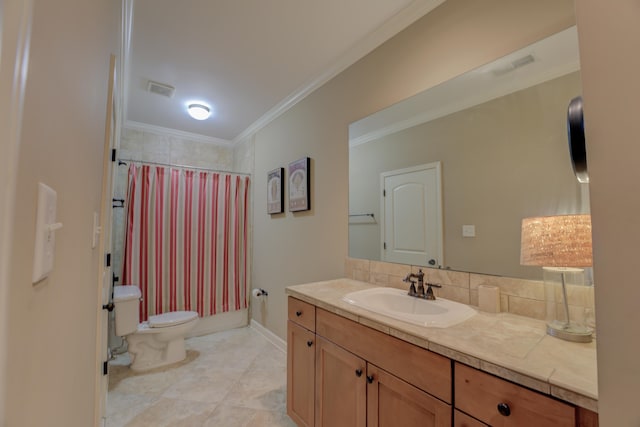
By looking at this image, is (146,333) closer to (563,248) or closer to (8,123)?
(8,123)

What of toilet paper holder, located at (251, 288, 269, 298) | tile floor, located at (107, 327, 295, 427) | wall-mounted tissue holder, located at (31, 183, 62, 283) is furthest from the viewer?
toilet paper holder, located at (251, 288, 269, 298)

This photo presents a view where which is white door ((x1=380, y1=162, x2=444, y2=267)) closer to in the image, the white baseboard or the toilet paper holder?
the white baseboard

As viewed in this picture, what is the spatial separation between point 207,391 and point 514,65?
2775 mm

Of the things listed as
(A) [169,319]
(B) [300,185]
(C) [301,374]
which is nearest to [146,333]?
(A) [169,319]

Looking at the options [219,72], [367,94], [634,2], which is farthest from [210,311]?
[634,2]

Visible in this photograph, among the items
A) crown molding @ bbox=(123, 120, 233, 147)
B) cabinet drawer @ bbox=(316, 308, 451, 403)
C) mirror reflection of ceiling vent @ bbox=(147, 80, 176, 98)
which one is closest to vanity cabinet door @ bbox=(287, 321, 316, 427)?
cabinet drawer @ bbox=(316, 308, 451, 403)

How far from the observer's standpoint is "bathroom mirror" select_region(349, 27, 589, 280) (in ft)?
3.57

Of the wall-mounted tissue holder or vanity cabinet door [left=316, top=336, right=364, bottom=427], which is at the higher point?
the wall-mounted tissue holder

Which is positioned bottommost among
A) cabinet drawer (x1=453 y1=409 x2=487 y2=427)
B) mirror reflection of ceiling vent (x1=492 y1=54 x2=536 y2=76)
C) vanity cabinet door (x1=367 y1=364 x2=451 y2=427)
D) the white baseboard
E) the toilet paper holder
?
the white baseboard

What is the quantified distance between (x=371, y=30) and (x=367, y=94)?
0.39 metres

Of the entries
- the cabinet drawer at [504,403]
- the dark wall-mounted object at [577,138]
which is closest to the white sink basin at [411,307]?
the cabinet drawer at [504,403]

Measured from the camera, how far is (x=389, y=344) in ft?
3.44

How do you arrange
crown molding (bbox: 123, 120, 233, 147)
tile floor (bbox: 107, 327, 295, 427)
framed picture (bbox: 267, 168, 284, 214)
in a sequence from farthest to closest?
crown molding (bbox: 123, 120, 233, 147)
framed picture (bbox: 267, 168, 284, 214)
tile floor (bbox: 107, 327, 295, 427)

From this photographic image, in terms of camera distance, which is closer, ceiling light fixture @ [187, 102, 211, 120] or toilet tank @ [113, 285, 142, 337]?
toilet tank @ [113, 285, 142, 337]
